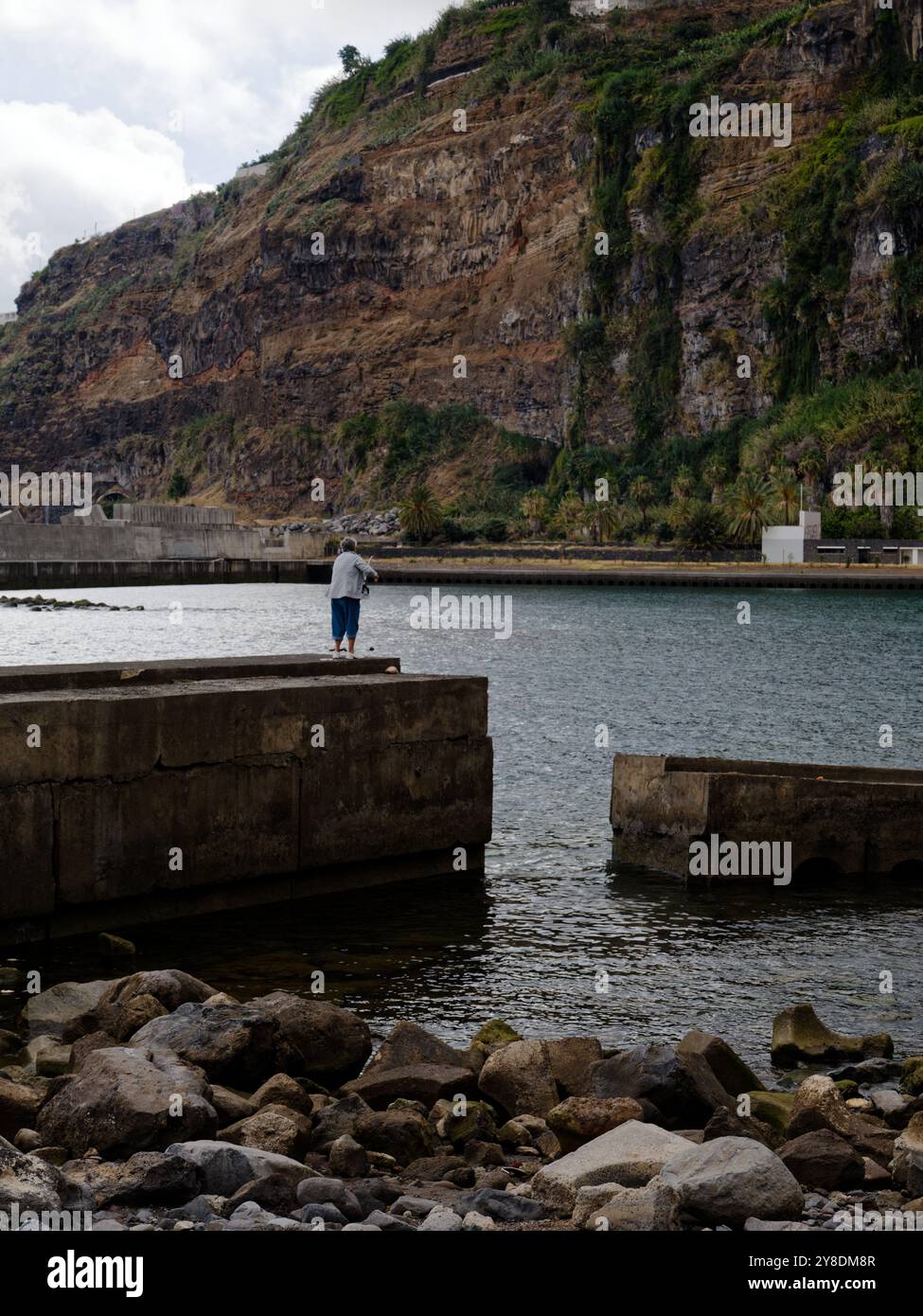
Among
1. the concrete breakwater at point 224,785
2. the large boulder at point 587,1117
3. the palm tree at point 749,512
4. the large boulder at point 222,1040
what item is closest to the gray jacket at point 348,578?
the concrete breakwater at point 224,785

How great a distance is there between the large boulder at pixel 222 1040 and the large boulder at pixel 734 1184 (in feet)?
11.5

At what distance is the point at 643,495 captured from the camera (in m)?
161

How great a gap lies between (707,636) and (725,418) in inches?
3937

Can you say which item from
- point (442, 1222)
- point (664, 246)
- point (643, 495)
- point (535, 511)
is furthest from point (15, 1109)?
point (664, 246)

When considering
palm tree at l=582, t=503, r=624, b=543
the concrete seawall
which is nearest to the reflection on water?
the concrete seawall

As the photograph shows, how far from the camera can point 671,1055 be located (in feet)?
34.9

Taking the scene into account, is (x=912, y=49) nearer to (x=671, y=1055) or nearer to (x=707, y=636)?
(x=707, y=636)

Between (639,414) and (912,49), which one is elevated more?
(912,49)

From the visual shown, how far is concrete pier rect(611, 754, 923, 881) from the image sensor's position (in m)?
19.1

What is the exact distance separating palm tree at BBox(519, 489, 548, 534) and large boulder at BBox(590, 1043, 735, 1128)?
15825cm

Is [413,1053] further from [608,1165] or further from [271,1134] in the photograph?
[608,1165]

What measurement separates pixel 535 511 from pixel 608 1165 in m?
162

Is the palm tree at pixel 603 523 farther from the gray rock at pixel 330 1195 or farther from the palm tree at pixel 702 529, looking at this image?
the gray rock at pixel 330 1195
